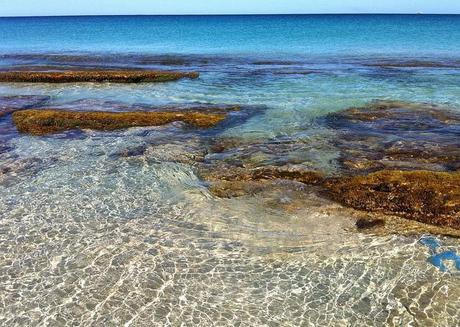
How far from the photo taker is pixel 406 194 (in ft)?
36.2

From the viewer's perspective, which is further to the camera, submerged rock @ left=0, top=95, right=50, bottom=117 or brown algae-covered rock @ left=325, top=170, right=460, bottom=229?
submerged rock @ left=0, top=95, right=50, bottom=117

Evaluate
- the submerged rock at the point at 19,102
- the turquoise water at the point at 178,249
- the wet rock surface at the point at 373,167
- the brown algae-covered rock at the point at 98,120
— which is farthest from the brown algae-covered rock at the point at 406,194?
the submerged rock at the point at 19,102

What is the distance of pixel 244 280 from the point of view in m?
8.40

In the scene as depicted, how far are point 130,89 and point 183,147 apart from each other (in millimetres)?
12664

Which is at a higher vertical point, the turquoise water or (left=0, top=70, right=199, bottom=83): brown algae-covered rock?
(left=0, top=70, right=199, bottom=83): brown algae-covered rock

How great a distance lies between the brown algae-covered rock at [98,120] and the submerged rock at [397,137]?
5.13 m

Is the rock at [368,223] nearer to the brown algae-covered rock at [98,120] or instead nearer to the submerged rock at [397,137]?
the submerged rock at [397,137]

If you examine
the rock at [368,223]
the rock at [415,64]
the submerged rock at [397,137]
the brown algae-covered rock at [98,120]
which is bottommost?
the rock at [415,64]

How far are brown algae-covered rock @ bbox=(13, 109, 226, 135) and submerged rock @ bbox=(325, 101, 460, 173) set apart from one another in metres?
5.13

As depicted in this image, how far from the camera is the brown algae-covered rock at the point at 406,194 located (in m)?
10.3

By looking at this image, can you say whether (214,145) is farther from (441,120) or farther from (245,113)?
(441,120)

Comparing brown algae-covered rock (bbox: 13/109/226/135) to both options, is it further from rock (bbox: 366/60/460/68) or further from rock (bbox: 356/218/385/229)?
rock (bbox: 366/60/460/68)

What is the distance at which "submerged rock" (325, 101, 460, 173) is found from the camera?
43.4ft

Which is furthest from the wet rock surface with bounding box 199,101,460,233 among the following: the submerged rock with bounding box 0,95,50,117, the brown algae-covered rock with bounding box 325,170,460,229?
the submerged rock with bounding box 0,95,50,117
